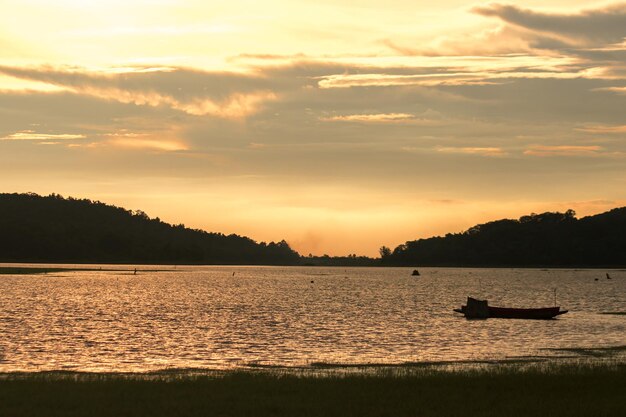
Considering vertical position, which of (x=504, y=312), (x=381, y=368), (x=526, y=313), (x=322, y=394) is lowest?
(x=381, y=368)

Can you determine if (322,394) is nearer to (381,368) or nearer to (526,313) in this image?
(381,368)

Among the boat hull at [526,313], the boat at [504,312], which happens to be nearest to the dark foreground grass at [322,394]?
the boat at [504,312]

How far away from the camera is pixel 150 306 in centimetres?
12131

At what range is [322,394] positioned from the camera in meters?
36.3

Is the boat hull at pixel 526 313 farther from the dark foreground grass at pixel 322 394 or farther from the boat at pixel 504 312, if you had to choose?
the dark foreground grass at pixel 322 394

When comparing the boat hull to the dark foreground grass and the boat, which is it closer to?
the boat

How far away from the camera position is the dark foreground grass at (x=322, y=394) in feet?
106

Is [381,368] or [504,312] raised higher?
[504,312]

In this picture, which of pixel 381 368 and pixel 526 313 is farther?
pixel 526 313

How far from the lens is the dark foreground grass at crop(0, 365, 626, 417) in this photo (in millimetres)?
32219

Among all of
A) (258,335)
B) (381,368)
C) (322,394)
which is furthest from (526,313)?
(322,394)

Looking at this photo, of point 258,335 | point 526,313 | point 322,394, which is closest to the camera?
point 322,394

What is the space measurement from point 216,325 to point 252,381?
47332 millimetres

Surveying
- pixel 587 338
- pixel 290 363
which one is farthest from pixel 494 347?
pixel 290 363
